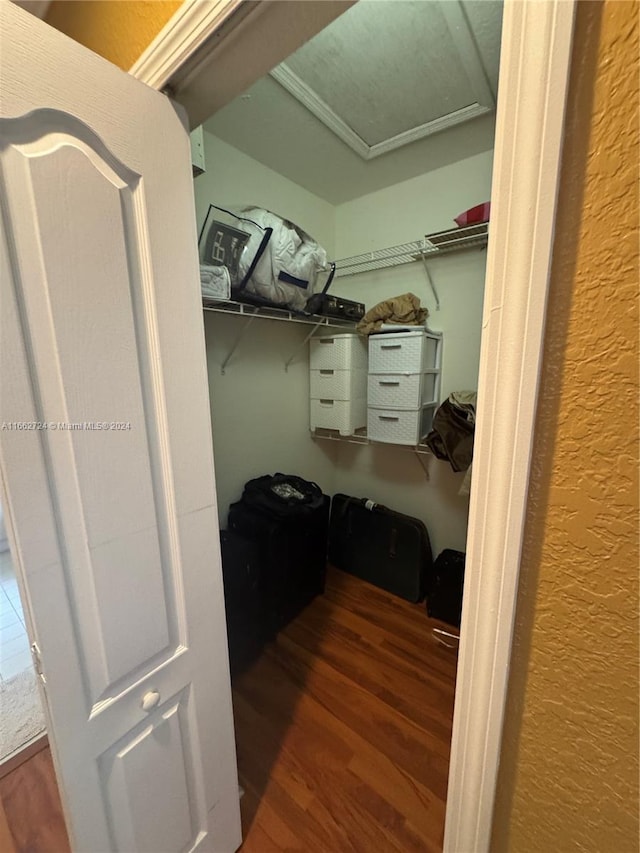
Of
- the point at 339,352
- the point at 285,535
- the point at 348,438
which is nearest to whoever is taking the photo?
the point at 285,535

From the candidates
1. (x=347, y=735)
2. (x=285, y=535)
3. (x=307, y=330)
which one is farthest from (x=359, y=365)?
(x=347, y=735)

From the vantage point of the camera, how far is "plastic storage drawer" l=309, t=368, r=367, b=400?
6.72 feet

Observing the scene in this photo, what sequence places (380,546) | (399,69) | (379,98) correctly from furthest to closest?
(380,546) → (379,98) → (399,69)

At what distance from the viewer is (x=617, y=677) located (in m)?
0.33

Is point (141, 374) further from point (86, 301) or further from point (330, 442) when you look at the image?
point (330, 442)

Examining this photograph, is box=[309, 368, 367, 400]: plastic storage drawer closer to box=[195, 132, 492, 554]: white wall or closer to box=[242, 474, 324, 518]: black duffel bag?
box=[195, 132, 492, 554]: white wall

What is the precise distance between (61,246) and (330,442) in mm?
2035

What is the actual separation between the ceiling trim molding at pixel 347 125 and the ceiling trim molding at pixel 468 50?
0.06 m

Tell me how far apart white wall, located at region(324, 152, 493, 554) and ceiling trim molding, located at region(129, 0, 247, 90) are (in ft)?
5.21

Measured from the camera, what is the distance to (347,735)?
1.33 meters

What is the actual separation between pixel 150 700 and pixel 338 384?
1660 millimetres

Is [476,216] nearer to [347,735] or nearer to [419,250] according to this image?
[419,250]

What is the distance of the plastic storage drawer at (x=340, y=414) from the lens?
2.08 metres

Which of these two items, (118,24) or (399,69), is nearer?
(118,24)
